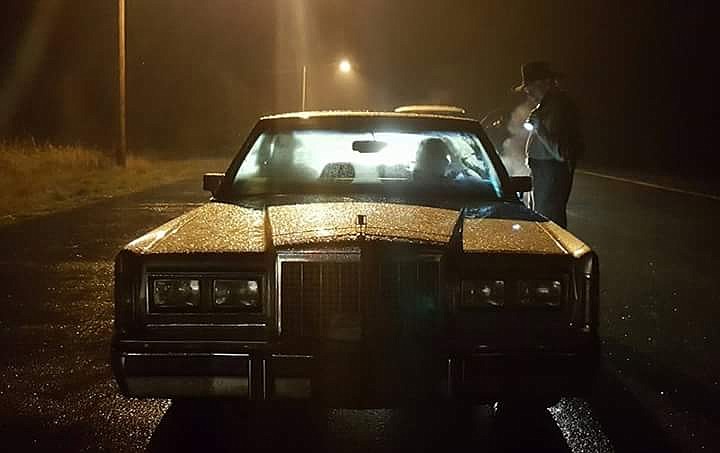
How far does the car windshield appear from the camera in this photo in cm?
660

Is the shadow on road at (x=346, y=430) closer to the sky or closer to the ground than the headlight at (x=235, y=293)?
closer to the ground

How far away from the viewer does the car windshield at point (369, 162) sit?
21.7ft

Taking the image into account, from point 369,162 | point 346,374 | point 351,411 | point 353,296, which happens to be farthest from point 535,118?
point 346,374

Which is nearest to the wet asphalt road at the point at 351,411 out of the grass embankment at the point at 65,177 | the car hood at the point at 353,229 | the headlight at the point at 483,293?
the headlight at the point at 483,293

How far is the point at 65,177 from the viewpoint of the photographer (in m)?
27.9

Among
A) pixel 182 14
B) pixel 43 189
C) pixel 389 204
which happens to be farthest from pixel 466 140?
pixel 182 14

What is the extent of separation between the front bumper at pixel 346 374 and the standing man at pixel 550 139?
456 centimetres

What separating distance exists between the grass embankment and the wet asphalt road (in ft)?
27.9

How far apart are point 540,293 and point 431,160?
7.48 ft

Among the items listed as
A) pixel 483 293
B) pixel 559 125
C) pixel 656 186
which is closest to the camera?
pixel 483 293

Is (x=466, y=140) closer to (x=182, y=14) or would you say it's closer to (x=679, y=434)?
(x=679, y=434)

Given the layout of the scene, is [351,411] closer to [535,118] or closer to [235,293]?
[235,293]

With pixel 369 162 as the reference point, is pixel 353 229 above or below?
below

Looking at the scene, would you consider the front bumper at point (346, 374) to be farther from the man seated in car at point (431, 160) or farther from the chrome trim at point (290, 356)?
Result: the man seated in car at point (431, 160)
